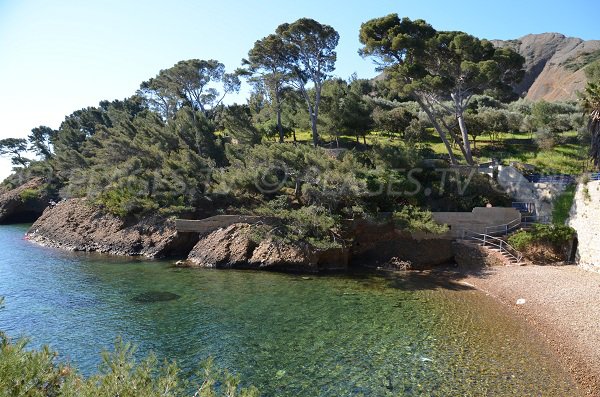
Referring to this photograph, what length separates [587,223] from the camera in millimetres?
21891

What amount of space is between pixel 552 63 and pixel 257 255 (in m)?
78.7

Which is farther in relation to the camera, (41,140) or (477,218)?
(41,140)

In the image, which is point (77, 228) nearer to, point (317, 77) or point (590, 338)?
point (317, 77)

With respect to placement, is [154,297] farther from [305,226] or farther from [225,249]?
[305,226]

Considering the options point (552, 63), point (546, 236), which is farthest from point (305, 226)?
point (552, 63)

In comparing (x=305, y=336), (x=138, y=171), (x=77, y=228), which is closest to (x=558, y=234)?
(x=305, y=336)

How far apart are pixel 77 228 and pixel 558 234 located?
3725 centimetres

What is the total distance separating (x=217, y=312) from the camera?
58.2 feet

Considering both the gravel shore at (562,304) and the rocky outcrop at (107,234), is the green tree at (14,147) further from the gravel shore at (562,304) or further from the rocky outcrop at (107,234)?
the gravel shore at (562,304)

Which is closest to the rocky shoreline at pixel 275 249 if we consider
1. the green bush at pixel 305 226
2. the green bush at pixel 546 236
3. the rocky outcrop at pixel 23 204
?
the green bush at pixel 305 226

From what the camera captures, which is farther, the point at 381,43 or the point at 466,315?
the point at 381,43

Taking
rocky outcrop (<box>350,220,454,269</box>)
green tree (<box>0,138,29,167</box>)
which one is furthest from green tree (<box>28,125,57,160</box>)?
rocky outcrop (<box>350,220,454,269</box>)

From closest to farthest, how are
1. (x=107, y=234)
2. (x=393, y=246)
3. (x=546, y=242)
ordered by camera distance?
(x=546, y=242) < (x=393, y=246) < (x=107, y=234)

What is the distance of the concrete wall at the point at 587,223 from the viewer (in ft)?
68.8
